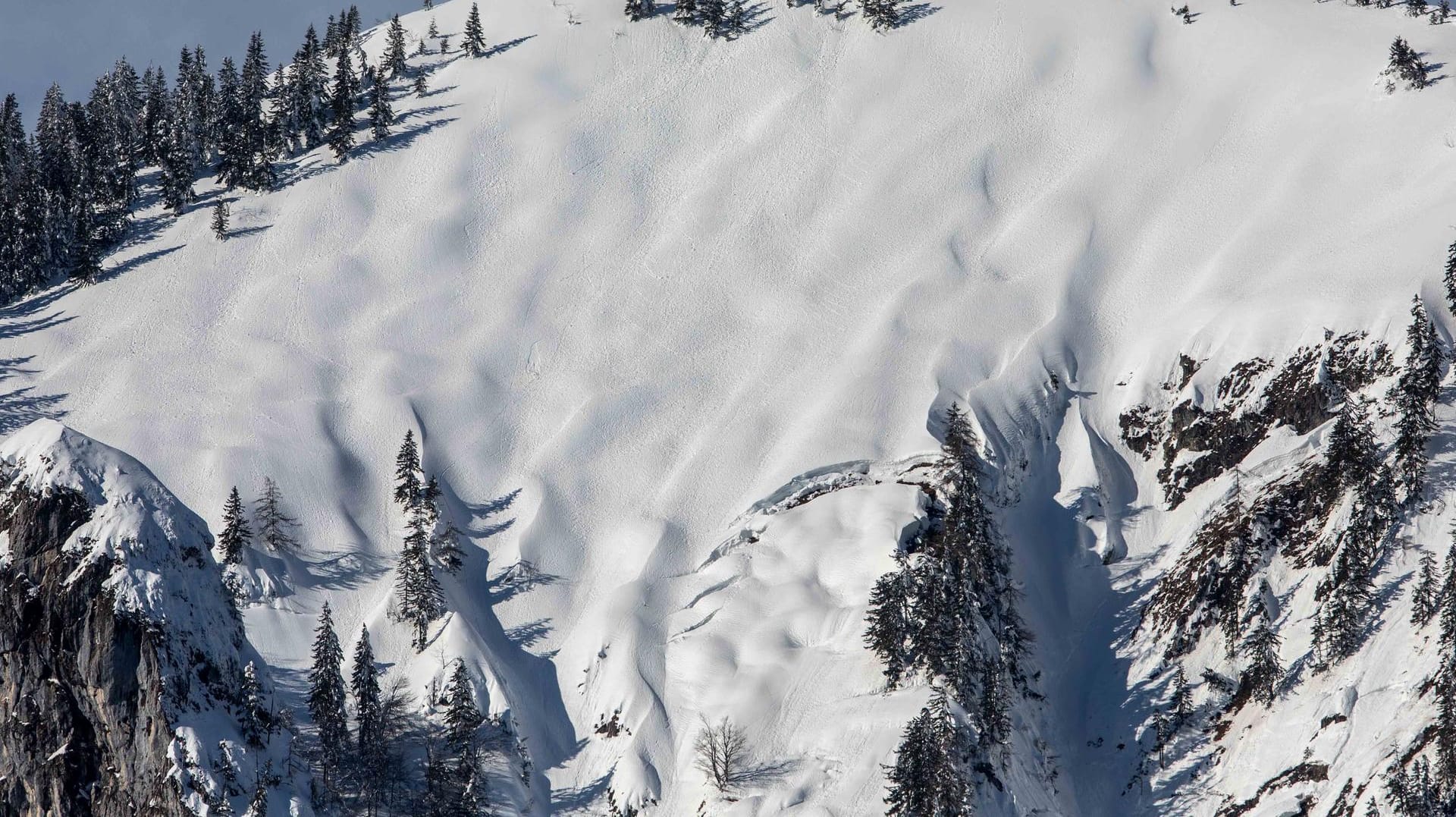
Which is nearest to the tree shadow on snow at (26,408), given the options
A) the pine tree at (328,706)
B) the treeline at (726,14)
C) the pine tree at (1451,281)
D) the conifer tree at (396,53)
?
the pine tree at (328,706)

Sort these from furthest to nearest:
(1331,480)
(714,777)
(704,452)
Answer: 1. (704,452)
2. (1331,480)
3. (714,777)

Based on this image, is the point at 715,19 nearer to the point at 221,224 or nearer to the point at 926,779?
the point at 221,224

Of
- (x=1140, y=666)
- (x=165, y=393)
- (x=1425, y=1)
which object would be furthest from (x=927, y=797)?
(x=1425, y=1)

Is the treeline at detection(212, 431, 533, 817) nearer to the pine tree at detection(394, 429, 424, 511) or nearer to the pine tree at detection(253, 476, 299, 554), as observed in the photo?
the pine tree at detection(253, 476, 299, 554)

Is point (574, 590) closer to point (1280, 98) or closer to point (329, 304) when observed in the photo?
point (329, 304)

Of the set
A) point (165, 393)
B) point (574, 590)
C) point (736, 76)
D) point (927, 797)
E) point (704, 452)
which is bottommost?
point (927, 797)

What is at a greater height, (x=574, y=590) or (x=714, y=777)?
(x=574, y=590)

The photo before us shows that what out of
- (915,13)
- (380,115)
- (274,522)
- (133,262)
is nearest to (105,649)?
(274,522)
